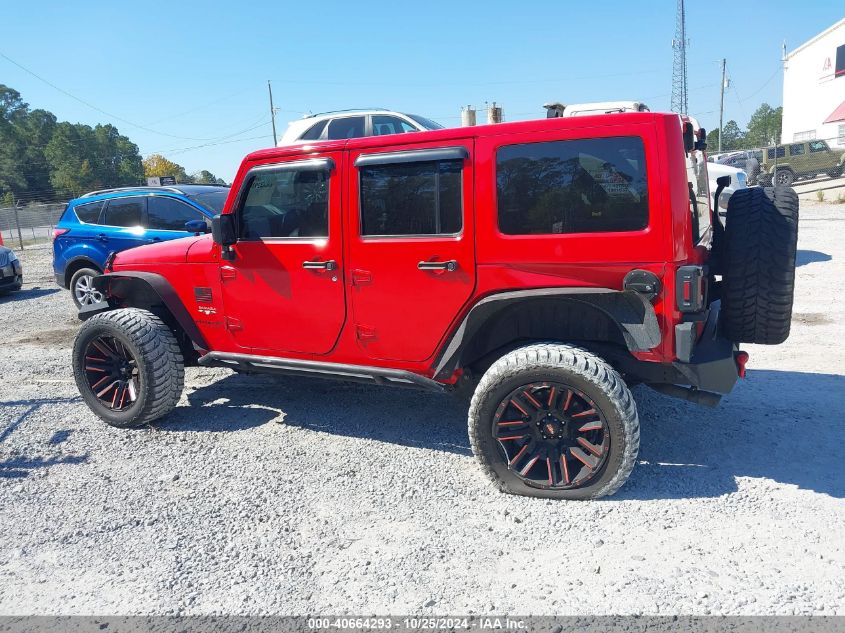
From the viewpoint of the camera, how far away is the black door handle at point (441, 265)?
133 inches

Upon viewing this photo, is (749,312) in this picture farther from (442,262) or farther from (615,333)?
(442,262)

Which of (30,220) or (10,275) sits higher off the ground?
(30,220)

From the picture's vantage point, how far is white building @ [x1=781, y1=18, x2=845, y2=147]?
4003 centimetres

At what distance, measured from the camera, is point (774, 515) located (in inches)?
118

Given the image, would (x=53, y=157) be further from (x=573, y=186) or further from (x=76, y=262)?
(x=573, y=186)

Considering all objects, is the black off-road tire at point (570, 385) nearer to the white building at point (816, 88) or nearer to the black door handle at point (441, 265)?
the black door handle at point (441, 265)

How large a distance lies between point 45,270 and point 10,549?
50.7 feet

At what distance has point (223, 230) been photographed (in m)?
3.97

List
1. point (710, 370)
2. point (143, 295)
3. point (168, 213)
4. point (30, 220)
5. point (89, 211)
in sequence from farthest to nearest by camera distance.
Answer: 1. point (30, 220)
2. point (89, 211)
3. point (168, 213)
4. point (143, 295)
5. point (710, 370)

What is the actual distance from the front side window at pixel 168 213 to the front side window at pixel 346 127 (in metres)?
2.34

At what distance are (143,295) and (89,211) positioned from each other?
5.10 meters

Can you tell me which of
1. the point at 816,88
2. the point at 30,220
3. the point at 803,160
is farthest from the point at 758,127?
the point at 30,220

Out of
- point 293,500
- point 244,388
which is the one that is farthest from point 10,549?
Answer: point 244,388

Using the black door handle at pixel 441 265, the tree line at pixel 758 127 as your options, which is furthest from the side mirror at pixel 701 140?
the tree line at pixel 758 127
